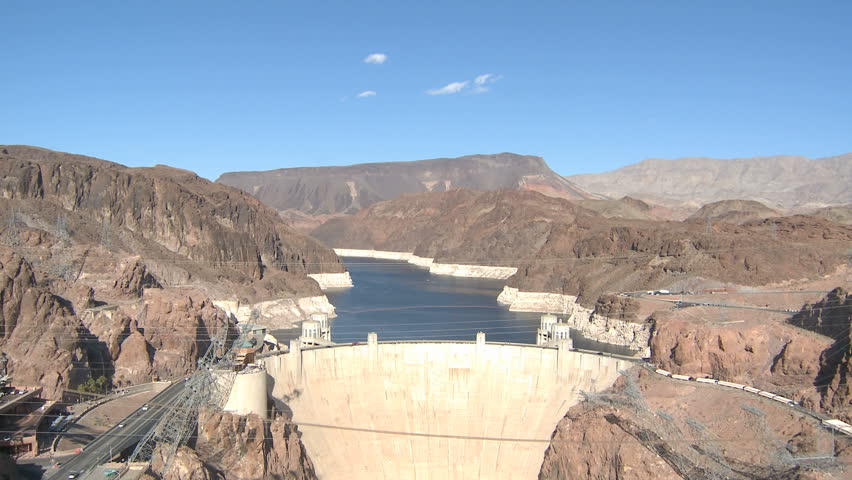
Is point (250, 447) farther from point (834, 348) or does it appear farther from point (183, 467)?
point (834, 348)

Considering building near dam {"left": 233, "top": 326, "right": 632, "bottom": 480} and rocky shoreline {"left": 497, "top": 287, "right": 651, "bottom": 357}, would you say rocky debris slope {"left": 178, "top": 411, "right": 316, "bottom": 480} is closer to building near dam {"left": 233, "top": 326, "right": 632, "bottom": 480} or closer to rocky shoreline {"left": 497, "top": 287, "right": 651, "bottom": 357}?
building near dam {"left": 233, "top": 326, "right": 632, "bottom": 480}

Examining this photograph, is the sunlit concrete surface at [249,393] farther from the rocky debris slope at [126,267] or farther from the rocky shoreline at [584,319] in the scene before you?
the rocky shoreline at [584,319]

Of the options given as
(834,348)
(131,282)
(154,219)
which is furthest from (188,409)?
(154,219)

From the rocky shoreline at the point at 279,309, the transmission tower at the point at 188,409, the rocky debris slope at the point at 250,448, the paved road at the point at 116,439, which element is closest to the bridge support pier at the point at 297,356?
the rocky debris slope at the point at 250,448

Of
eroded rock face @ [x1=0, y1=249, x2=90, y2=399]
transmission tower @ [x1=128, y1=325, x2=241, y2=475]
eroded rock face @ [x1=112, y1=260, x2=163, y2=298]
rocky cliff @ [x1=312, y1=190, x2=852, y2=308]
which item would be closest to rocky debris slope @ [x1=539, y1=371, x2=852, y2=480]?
transmission tower @ [x1=128, y1=325, x2=241, y2=475]

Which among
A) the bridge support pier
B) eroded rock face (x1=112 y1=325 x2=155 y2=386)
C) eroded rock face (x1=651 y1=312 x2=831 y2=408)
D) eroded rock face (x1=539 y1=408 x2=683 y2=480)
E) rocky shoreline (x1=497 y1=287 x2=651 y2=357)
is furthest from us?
rocky shoreline (x1=497 y1=287 x2=651 y2=357)

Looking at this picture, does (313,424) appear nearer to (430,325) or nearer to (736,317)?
(736,317)

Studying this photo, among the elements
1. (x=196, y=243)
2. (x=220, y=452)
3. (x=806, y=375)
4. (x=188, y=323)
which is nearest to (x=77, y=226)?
(x=196, y=243)
